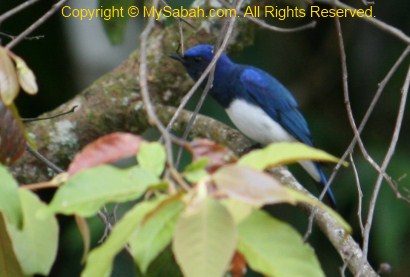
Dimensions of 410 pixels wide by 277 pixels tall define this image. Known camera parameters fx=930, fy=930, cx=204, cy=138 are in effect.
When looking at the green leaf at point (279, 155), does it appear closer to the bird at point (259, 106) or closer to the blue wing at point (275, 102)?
the bird at point (259, 106)

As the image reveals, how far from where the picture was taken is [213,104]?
210 inches

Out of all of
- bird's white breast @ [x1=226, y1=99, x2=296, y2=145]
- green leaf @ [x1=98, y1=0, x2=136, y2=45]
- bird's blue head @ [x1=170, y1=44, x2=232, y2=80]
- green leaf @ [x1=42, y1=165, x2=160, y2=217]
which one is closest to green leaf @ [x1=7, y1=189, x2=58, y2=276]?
green leaf @ [x1=42, y1=165, x2=160, y2=217]

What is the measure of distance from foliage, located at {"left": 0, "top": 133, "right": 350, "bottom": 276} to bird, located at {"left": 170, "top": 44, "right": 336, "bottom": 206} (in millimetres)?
3032

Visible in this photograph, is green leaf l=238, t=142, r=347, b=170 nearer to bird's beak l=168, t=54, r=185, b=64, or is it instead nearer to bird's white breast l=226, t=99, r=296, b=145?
bird's beak l=168, t=54, r=185, b=64

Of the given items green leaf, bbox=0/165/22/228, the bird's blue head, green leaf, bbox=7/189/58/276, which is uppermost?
green leaf, bbox=0/165/22/228

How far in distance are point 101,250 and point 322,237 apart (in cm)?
421

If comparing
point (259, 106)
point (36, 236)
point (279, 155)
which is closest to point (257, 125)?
point (259, 106)

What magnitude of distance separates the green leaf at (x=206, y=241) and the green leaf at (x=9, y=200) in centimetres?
29

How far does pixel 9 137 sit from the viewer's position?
1.64 m

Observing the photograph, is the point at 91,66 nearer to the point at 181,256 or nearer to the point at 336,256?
the point at 336,256

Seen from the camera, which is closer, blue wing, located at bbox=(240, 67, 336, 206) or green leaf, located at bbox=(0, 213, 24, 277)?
green leaf, located at bbox=(0, 213, 24, 277)

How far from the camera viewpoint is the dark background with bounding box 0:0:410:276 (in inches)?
192

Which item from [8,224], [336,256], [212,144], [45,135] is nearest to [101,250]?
[212,144]

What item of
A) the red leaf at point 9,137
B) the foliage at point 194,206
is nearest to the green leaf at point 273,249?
the foliage at point 194,206
